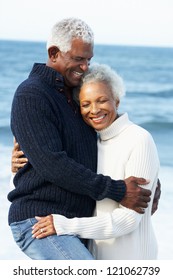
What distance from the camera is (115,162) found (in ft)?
10.2

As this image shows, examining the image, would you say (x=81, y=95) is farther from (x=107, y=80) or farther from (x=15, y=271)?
(x=15, y=271)

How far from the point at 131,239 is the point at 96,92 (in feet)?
2.27

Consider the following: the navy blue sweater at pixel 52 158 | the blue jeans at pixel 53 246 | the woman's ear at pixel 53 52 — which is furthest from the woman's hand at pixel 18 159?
the woman's ear at pixel 53 52

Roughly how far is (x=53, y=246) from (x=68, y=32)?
962mm

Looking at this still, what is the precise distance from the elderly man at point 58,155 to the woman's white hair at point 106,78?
0.04 metres

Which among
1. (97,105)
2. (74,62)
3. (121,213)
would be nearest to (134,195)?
(121,213)

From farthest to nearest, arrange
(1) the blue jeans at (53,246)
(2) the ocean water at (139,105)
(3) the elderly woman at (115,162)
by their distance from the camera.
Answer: (2) the ocean water at (139,105) < (3) the elderly woman at (115,162) < (1) the blue jeans at (53,246)

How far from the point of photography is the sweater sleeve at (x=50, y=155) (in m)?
2.93

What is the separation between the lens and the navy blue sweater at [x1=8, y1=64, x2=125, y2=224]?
295 cm

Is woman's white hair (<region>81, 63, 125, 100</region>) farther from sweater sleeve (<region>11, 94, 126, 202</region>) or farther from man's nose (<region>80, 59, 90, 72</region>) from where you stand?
sweater sleeve (<region>11, 94, 126, 202</region>)

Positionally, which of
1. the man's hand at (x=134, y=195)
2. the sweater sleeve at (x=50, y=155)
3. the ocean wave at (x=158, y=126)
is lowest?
the ocean wave at (x=158, y=126)

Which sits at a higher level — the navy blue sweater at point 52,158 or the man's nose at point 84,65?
the man's nose at point 84,65

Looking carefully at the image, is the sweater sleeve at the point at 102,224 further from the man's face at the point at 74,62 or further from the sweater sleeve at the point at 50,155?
the man's face at the point at 74,62

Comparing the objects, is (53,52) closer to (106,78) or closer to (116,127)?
(106,78)
